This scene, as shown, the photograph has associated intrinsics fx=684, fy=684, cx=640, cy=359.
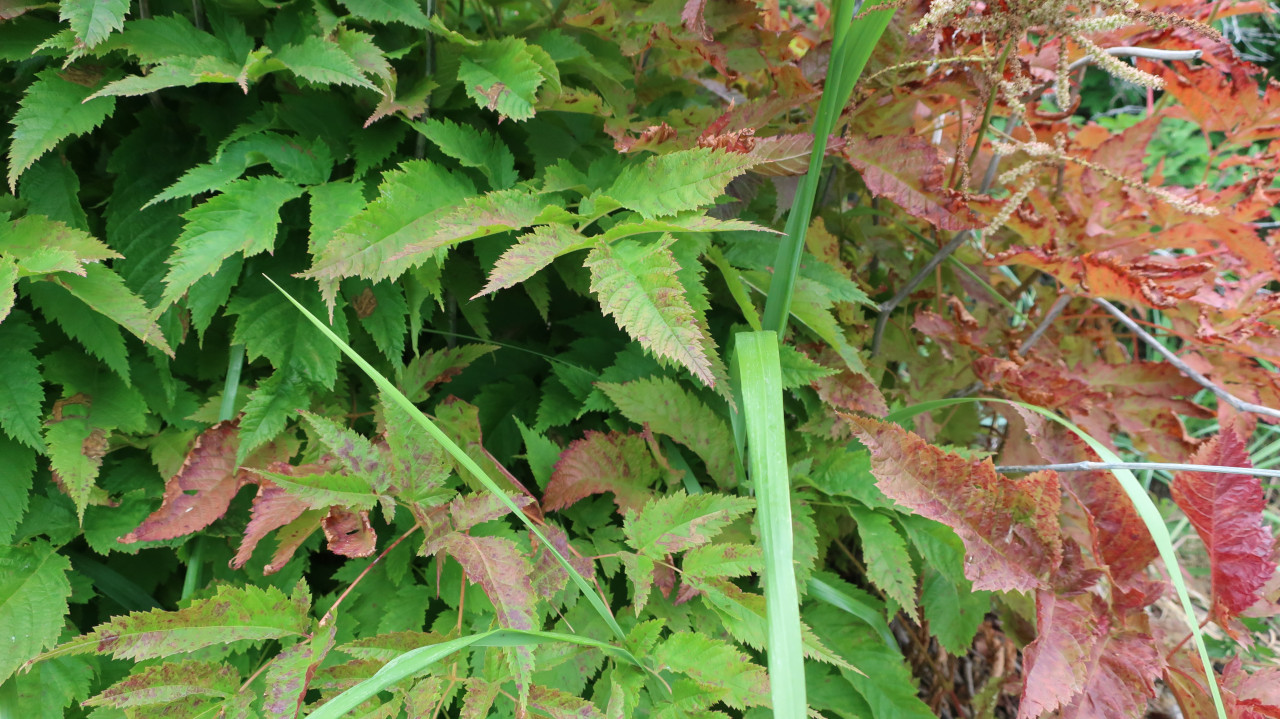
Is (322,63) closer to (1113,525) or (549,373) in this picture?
(549,373)

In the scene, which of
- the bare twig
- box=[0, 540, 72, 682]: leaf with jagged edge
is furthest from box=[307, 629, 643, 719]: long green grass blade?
the bare twig

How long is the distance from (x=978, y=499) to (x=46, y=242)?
1.08 metres

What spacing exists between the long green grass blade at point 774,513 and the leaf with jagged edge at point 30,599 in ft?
2.55

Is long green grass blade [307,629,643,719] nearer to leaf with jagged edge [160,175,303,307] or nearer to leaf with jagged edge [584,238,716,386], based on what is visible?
leaf with jagged edge [584,238,716,386]

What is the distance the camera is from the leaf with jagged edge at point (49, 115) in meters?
0.73

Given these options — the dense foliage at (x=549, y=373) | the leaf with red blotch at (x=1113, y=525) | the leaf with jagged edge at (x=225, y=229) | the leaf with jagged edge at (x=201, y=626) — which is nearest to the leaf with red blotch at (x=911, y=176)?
the dense foliage at (x=549, y=373)

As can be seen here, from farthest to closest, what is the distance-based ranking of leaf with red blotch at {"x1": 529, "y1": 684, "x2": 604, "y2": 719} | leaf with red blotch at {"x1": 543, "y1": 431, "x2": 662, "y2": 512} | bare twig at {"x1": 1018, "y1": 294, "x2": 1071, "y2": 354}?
bare twig at {"x1": 1018, "y1": 294, "x2": 1071, "y2": 354} < leaf with red blotch at {"x1": 543, "y1": 431, "x2": 662, "y2": 512} < leaf with red blotch at {"x1": 529, "y1": 684, "x2": 604, "y2": 719}

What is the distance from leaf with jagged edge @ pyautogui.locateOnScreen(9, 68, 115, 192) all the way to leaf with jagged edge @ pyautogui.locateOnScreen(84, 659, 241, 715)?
522 millimetres

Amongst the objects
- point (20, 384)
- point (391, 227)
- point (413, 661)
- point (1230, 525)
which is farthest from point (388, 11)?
point (1230, 525)

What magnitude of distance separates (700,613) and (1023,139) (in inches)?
38.4

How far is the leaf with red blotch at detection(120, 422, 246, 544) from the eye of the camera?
0.75 m

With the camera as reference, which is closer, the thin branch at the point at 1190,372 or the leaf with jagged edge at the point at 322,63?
the leaf with jagged edge at the point at 322,63

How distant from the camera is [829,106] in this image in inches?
28.7

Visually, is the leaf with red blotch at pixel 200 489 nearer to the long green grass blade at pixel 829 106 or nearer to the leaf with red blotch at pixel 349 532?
the leaf with red blotch at pixel 349 532
